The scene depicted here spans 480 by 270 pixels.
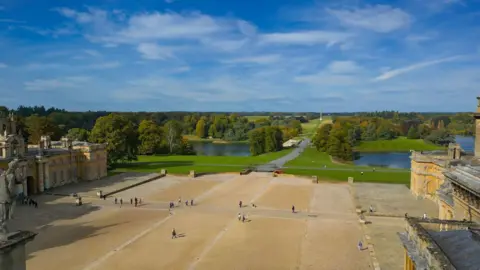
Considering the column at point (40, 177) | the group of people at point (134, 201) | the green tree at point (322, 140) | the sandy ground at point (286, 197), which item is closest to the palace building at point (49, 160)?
the column at point (40, 177)

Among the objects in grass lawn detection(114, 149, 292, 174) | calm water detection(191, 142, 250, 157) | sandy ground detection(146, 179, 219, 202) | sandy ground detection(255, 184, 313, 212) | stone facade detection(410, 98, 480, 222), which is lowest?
calm water detection(191, 142, 250, 157)

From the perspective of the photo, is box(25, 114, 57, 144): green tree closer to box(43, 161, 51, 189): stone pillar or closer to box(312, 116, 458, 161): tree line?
box(43, 161, 51, 189): stone pillar

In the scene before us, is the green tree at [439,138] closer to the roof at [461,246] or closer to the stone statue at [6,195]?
the roof at [461,246]

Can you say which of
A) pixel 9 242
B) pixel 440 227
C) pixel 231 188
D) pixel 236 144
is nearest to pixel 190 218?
pixel 231 188

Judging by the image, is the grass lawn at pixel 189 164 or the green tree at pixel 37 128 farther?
the green tree at pixel 37 128

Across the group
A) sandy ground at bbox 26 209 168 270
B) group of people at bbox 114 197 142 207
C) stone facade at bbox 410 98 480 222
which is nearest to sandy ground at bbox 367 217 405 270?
stone facade at bbox 410 98 480 222

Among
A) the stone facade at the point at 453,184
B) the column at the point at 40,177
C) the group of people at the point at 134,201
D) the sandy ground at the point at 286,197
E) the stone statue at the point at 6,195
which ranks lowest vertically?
the sandy ground at the point at 286,197
